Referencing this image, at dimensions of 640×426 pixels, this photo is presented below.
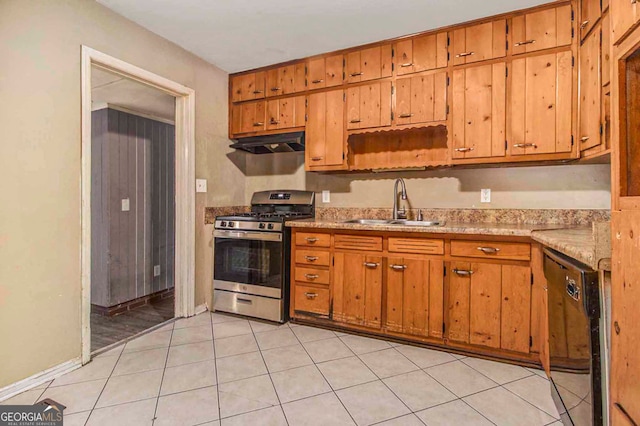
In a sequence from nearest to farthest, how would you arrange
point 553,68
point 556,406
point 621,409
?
point 621,409 → point 556,406 → point 553,68

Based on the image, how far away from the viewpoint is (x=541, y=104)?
2.21 m

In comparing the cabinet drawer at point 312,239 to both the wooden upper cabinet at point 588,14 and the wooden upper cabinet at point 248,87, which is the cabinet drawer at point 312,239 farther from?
the wooden upper cabinet at point 588,14

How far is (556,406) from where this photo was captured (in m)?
1.55

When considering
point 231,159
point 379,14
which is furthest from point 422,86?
point 231,159

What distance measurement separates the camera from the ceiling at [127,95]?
2.80 metres

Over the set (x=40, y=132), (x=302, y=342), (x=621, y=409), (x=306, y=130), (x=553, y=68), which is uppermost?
(x=553, y=68)

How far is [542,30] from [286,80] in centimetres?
206

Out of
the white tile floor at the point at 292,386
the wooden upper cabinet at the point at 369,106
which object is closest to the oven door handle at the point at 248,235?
the white tile floor at the point at 292,386

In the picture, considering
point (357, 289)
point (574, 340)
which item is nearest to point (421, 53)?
point (357, 289)

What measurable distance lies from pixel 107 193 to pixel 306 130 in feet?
7.12

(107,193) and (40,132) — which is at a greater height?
(40,132)

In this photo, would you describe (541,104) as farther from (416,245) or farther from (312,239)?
(312,239)

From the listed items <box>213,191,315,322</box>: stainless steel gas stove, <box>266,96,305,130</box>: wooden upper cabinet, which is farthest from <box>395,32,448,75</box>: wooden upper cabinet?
<box>213,191,315,322</box>: stainless steel gas stove

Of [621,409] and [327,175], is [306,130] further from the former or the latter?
[621,409]
